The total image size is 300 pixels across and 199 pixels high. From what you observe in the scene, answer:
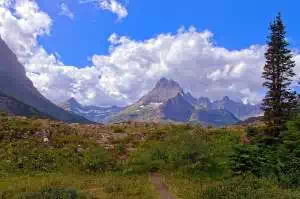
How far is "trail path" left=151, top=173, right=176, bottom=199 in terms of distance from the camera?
2183 centimetres

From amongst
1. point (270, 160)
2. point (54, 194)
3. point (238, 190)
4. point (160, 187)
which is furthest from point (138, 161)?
point (238, 190)

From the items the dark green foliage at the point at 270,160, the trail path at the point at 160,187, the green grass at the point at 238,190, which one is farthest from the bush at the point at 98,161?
the dark green foliage at the point at 270,160

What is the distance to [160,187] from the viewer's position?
24.9 metres

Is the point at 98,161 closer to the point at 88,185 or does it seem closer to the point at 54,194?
the point at 88,185

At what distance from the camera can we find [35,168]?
31.1 metres

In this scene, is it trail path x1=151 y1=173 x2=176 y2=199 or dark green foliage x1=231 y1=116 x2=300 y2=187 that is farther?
dark green foliage x1=231 y1=116 x2=300 y2=187

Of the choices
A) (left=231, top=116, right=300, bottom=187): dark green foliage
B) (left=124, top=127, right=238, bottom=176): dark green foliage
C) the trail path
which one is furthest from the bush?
(left=231, top=116, right=300, bottom=187): dark green foliage

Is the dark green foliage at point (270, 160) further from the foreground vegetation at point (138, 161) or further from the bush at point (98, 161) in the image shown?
the bush at point (98, 161)

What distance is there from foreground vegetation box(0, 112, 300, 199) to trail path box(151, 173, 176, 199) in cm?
39

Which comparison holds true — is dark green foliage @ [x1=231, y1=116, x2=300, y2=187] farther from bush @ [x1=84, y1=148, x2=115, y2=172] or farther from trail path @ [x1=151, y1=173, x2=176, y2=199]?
bush @ [x1=84, y1=148, x2=115, y2=172]

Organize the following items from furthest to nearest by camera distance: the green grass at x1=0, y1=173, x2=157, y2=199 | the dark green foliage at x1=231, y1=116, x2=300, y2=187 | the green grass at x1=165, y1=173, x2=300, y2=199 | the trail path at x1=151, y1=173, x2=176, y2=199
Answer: the dark green foliage at x1=231, y1=116, x2=300, y2=187, the trail path at x1=151, y1=173, x2=176, y2=199, the green grass at x1=0, y1=173, x2=157, y2=199, the green grass at x1=165, y1=173, x2=300, y2=199

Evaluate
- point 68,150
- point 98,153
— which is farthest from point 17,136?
point 98,153

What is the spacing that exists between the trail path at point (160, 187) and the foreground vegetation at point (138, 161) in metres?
0.39

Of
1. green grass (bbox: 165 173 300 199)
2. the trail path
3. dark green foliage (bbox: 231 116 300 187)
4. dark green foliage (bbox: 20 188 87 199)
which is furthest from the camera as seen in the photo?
dark green foliage (bbox: 231 116 300 187)
